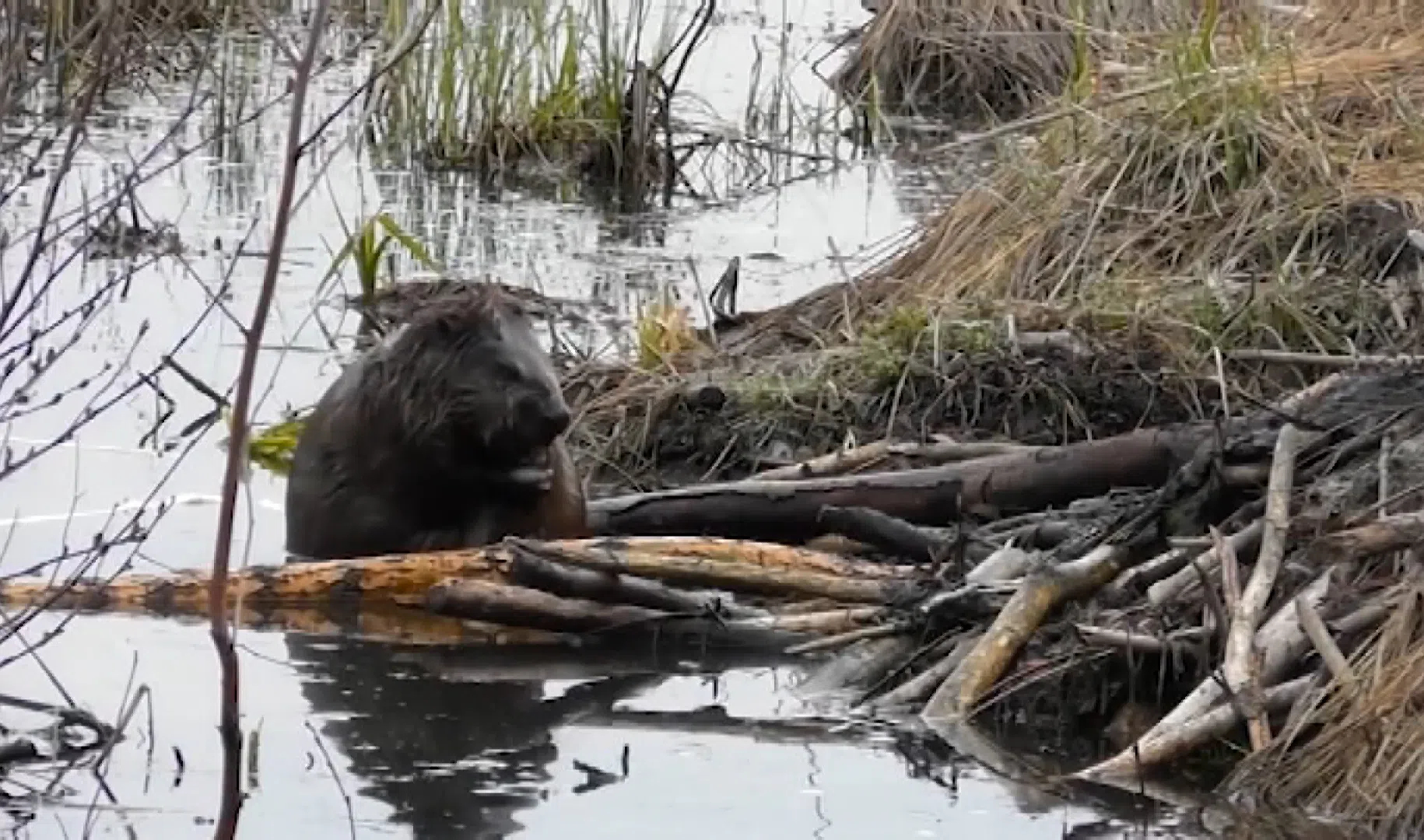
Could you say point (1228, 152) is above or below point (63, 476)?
above

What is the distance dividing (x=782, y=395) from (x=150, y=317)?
8.19 feet

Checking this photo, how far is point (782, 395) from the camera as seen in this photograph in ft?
26.9

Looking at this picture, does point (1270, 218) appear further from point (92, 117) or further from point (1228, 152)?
point (92, 117)

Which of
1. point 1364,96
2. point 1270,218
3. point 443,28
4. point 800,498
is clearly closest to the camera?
point 800,498

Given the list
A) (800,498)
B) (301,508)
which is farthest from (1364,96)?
(301,508)

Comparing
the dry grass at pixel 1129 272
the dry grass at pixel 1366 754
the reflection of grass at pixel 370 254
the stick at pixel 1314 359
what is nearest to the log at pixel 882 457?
the dry grass at pixel 1129 272

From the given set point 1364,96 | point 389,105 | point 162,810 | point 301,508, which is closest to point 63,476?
point 301,508

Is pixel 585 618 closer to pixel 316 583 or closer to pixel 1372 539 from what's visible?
pixel 316 583

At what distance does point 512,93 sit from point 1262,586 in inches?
293

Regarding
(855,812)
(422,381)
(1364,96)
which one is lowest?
(855,812)

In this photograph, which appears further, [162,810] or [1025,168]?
[1025,168]

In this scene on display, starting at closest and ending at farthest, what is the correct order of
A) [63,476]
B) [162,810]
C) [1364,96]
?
[162,810] → [63,476] → [1364,96]

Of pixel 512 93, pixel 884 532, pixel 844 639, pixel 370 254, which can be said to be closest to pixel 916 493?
pixel 884 532

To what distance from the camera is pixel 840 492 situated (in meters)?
7.15
